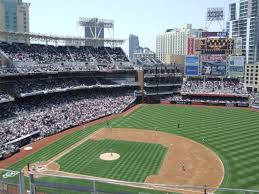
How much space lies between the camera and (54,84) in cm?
6706

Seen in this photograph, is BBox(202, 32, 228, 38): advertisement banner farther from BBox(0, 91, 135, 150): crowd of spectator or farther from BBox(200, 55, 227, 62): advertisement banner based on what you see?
BBox(0, 91, 135, 150): crowd of spectator

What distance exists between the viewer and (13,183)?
29.0ft

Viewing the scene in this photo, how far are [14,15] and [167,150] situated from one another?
145011 mm

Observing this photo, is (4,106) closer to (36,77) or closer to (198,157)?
(36,77)

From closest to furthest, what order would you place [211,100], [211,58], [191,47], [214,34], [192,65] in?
[211,100], [211,58], [192,65], [214,34], [191,47]

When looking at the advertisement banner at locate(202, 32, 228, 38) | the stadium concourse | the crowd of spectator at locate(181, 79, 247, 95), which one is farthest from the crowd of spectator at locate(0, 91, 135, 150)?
the advertisement banner at locate(202, 32, 228, 38)

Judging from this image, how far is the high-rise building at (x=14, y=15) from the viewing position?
516 ft

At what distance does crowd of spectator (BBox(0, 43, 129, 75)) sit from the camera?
64062 mm

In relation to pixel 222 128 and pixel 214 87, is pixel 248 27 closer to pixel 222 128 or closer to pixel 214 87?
pixel 214 87

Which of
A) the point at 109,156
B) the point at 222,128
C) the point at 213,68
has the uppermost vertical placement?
the point at 213,68

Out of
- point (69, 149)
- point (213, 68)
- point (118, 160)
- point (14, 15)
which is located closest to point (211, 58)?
point (213, 68)

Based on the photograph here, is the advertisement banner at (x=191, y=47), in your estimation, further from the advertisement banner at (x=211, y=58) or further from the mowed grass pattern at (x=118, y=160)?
the mowed grass pattern at (x=118, y=160)

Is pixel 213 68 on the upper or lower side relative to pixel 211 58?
lower

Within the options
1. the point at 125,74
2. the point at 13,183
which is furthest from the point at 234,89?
the point at 13,183
